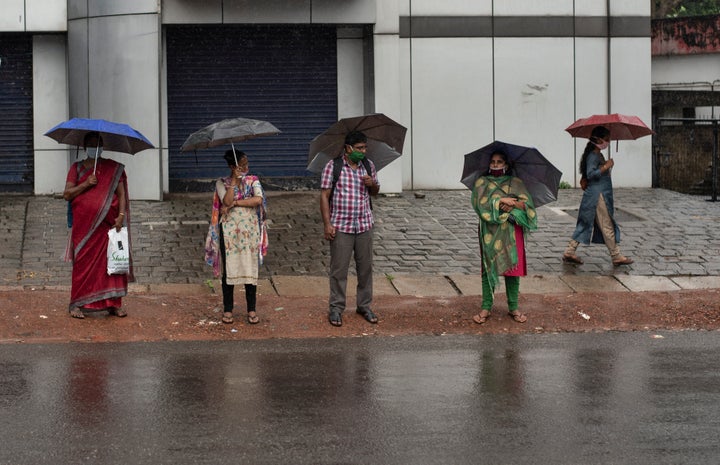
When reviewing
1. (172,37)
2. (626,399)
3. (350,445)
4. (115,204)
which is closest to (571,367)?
(626,399)

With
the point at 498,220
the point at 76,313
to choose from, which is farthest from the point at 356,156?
the point at 76,313

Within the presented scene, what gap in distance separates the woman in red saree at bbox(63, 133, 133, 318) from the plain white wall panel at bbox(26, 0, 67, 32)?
993 cm

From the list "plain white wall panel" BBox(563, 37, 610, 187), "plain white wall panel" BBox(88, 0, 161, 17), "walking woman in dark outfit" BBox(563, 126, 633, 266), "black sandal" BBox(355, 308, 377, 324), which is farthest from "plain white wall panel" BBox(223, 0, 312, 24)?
"black sandal" BBox(355, 308, 377, 324)

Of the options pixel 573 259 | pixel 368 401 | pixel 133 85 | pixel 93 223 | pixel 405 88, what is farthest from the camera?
pixel 405 88

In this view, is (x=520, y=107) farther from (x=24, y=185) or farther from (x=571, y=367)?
(x=571, y=367)

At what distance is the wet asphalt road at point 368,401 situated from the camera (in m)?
6.76

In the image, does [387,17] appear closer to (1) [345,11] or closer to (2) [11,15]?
(1) [345,11]

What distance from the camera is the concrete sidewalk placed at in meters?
13.2

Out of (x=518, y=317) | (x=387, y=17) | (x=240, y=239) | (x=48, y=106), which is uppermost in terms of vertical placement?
(x=387, y=17)

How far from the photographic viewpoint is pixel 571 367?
9250 millimetres

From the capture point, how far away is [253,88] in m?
21.1

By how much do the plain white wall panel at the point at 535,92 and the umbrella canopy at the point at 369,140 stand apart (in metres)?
10.2

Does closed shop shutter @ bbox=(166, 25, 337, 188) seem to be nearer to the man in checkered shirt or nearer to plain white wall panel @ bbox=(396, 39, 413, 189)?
plain white wall panel @ bbox=(396, 39, 413, 189)

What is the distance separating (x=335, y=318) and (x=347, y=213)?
0.99m
